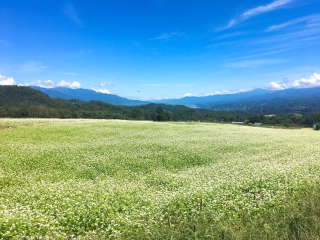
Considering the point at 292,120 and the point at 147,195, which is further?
the point at 292,120

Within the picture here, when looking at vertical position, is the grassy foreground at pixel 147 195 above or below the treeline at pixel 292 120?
above

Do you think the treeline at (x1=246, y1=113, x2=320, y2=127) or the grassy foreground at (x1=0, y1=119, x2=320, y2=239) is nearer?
the grassy foreground at (x1=0, y1=119, x2=320, y2=239)

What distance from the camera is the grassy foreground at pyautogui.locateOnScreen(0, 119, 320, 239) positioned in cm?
686

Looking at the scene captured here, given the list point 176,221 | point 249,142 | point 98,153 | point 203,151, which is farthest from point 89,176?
point 249,142

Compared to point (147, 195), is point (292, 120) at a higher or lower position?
lower

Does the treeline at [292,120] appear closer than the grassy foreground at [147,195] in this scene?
No

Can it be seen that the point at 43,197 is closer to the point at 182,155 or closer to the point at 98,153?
the point at 98,153

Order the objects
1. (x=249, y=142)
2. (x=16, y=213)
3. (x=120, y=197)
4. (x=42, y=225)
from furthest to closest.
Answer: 1. (x=249, y=142)
2. (x=120, y=197)
3. (x=16, y=213)
4. (x=42, y=225)

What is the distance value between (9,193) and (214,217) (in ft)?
33.9

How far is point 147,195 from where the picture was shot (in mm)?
10758

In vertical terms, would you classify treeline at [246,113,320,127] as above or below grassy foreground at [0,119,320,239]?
below

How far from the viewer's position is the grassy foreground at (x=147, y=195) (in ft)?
22.5

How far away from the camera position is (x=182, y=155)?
2000 cm

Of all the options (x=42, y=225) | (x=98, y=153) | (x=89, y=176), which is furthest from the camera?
(x=98, y=153)
